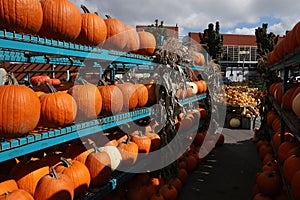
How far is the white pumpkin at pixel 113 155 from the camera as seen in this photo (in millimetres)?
3398

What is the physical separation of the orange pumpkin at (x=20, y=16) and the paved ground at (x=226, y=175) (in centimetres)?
339

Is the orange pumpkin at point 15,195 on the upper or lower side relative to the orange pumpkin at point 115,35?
lower

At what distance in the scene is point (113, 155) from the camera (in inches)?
135

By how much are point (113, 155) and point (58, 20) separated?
1.75 m

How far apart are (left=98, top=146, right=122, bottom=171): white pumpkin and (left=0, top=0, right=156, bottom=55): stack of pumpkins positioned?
1.36 meters

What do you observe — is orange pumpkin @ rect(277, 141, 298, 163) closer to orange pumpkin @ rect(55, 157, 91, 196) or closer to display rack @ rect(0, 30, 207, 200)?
display rack @ rect(0, 30, 207, 200)

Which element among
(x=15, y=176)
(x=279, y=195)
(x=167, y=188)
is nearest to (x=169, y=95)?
(x=167, y=188)

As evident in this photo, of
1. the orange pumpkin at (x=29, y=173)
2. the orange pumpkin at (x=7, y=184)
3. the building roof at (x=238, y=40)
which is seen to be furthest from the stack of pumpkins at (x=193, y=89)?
the building roof at (x=238, y=40)

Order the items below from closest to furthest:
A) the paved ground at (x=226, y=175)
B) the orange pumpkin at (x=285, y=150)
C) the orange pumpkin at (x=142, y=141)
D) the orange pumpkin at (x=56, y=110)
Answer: the orange pumpkin at (x=56, y=110), the orange pumpkin at (x=285, y=150), the orange pumpkin at (x=142, y=141), the paved ground at (x=226, y=175)

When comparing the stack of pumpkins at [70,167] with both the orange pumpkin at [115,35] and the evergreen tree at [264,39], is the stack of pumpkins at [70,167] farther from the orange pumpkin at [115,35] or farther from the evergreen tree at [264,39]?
the evergreen tree at [264,39]

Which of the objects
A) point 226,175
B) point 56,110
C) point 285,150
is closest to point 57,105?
point 56,110

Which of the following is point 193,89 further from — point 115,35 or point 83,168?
point 83,168

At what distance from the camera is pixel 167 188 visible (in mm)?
4148

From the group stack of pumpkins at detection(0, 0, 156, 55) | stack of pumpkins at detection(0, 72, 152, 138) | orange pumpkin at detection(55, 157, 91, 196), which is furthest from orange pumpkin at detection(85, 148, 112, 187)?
stack of pumpkins at detection(0, 0, 156, 55)
